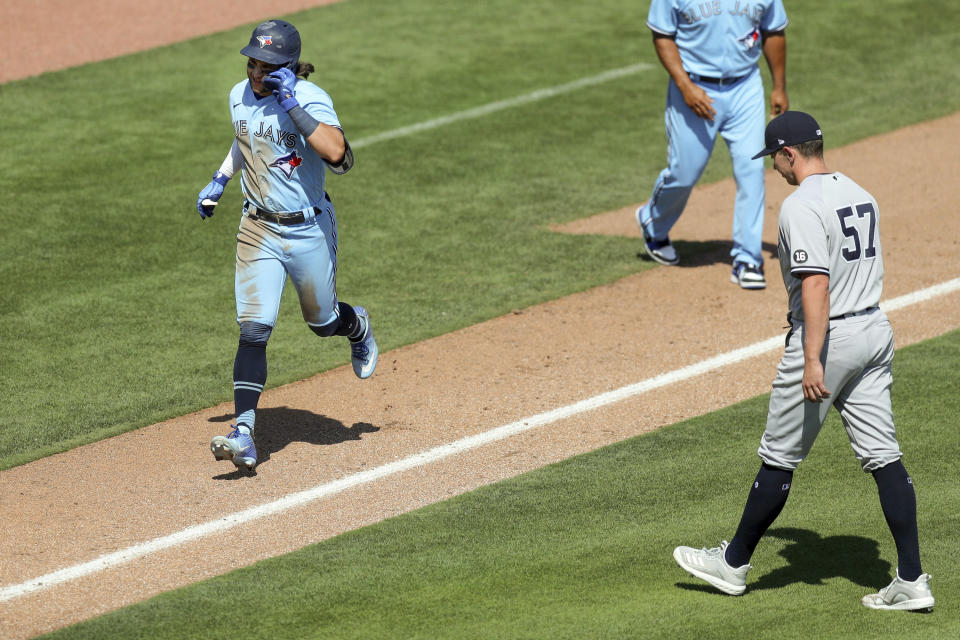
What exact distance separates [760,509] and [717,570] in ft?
1.06

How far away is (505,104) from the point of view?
1419 cm

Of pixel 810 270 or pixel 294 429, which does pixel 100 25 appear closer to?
pixel 294 429

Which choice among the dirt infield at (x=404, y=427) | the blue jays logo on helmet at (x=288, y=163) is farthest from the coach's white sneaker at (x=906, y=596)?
the blue jays logo on helmet at (x=288, y=163)

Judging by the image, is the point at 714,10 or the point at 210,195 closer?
the point at 210,195

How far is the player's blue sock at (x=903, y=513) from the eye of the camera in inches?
205

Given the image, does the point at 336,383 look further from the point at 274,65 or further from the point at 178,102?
the point at 178,102

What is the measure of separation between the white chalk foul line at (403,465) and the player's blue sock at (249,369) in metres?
0.54

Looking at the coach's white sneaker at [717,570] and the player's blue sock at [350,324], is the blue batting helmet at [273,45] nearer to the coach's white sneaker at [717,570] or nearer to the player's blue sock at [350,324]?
the player's blue sock at [350,324]

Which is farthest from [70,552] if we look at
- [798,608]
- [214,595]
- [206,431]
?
[798,608]

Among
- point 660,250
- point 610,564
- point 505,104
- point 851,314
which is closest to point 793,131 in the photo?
point 851,314

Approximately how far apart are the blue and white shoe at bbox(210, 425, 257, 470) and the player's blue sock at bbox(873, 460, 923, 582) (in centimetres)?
314

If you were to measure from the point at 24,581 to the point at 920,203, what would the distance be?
323 inches

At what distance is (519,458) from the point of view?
700 centimetres

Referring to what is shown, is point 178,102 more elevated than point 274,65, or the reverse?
point 274,65
